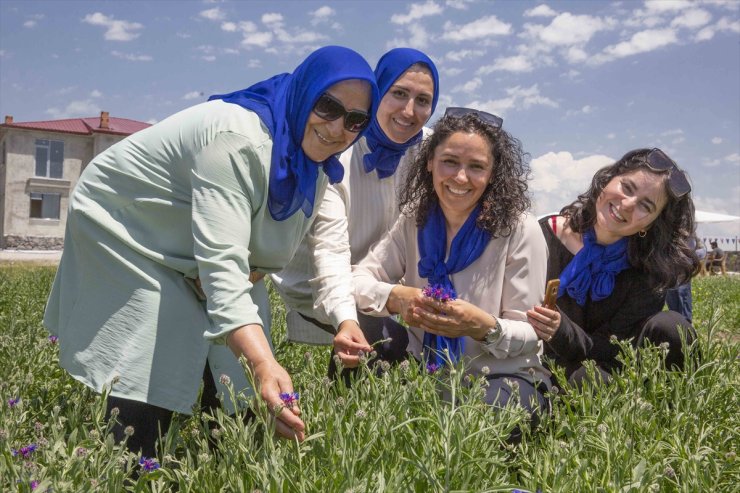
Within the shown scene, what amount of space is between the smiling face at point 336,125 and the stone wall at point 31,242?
37.9 m

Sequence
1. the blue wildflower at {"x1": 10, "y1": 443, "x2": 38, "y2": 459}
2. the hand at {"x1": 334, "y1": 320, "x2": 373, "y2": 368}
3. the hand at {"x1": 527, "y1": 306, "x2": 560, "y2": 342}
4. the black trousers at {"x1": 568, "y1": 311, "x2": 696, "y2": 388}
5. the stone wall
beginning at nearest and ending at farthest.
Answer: the blue wildflower at {"x1": 10, "y1": 443, "x2": 38, "y2": 459}
the hand at {"x1": 334, "y1": 320, "x2": 373, "y2": 368}
the hand at {"x1": 527, "y1": 306, "x2": 560, "y2": 342}
the black trousers at {"x1": 568, "y1": 311, "x2": 696, "y2": 388}
the stone wall

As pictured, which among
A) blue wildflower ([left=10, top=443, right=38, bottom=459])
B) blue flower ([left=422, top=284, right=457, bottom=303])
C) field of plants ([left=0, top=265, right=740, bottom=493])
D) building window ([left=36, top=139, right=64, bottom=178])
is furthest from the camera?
building window ([left=36, top=139, right=64, bottom=178])

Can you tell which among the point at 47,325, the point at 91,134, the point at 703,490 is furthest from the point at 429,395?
the point at 91,134

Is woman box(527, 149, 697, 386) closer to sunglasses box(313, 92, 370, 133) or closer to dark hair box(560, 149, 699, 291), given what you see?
dark hair box(560, 149, 699, 291)

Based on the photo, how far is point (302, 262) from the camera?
3326 millimetres

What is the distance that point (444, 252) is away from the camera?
10.4ft

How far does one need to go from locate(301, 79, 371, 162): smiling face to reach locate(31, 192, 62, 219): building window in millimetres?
38765

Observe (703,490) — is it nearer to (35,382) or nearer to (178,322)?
(178,322)

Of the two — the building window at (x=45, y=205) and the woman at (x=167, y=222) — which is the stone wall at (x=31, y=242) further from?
the woman at (x=167, y=222)

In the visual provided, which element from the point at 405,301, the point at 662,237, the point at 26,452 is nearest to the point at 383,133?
the point at 405,301

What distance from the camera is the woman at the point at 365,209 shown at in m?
3.09

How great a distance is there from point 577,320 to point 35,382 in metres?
2.62

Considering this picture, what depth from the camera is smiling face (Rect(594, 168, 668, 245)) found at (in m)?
3.54

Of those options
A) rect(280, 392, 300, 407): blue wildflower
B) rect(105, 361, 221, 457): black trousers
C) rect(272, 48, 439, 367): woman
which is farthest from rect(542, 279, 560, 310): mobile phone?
rect(280, 392, 300, 407): blue wildflower
